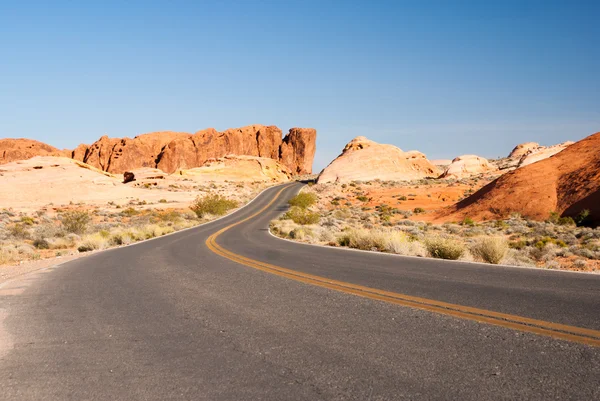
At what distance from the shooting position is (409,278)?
8305 millimetres

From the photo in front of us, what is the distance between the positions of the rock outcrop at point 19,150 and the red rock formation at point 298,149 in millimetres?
78410

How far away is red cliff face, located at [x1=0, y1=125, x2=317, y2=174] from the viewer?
142875mm

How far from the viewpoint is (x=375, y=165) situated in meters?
84.9

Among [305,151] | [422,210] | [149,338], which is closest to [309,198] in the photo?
[422,210]

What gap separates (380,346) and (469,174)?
85.4 m

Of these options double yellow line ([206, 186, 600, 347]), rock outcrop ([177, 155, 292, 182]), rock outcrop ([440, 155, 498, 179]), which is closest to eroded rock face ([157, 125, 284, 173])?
rock outcrop ([177, 155, 292, 182])

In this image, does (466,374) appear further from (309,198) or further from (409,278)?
(309,198)

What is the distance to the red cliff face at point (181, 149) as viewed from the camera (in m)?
143

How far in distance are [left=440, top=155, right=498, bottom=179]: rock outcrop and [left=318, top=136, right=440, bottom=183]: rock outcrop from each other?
21.0 feet

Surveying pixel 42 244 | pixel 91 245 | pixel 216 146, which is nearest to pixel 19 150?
pixel 216 146

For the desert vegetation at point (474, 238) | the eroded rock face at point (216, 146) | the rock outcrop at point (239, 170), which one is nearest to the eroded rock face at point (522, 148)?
the rock outcrop at point (239, 170)

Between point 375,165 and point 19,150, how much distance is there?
132 m

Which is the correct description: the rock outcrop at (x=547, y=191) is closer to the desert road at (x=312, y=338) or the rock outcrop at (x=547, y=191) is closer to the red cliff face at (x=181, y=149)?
the desert road at (x=312, y=338)

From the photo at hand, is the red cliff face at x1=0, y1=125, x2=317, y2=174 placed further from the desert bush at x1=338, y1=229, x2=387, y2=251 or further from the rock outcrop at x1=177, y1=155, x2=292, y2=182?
the desert bush at x1=338, y1=229, x2=387, y2=251
